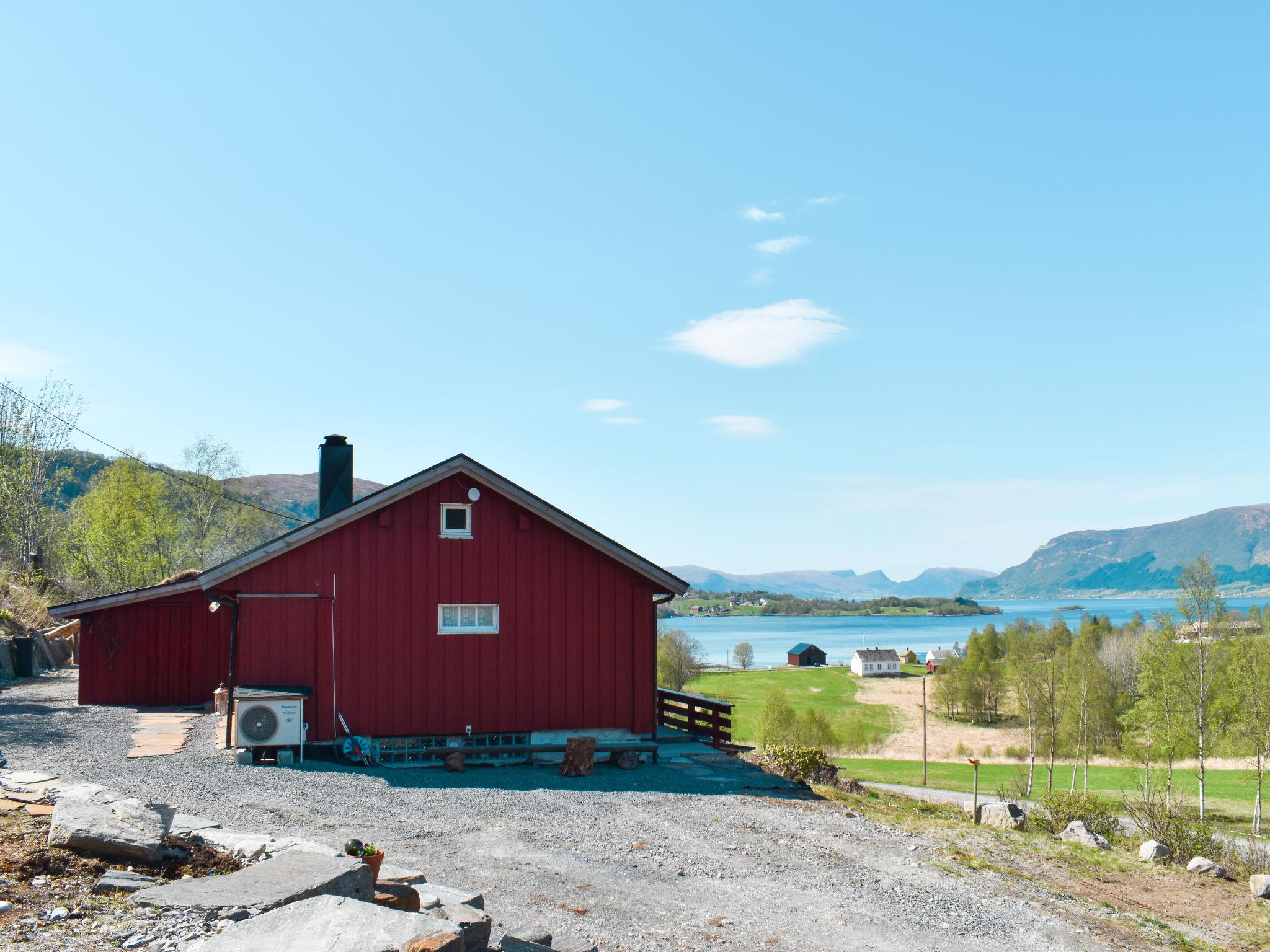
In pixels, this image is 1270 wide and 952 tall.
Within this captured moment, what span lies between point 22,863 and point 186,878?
0.92m

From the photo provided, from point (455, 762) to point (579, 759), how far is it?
1.91 m

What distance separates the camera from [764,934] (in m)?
7.14

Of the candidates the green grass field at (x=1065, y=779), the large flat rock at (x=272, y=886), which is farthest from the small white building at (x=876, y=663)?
the large flat rock at (x=272, y=886)

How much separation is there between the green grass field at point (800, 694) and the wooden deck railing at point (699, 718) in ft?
79.5

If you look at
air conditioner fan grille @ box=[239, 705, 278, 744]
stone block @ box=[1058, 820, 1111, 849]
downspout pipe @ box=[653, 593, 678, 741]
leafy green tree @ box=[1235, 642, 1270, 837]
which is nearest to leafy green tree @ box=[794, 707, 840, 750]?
leafy green tree @ box=[1235, 642, 1270, 837]

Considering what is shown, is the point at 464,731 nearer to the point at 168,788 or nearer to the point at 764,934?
the point at 168,788

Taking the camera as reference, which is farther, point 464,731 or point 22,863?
point 464,731

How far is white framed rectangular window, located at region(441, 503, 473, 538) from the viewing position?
15227 millimetres

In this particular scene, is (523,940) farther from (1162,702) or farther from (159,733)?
(1162,702)

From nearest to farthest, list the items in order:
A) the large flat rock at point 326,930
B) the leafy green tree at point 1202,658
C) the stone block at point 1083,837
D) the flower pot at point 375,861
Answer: the large flat rock at point 326,930 → the flower pot at point 375,861 → the stone block at point 1083,837 → the leafy green tree at point 1202,658

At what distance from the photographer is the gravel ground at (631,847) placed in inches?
291

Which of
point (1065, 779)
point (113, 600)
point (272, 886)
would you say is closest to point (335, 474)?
point (113, 600)

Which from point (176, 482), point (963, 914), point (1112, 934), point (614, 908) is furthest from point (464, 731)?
point (176, 482)

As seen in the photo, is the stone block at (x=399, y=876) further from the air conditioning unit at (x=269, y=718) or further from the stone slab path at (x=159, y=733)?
the stone slab path at (x=159, y=733)
